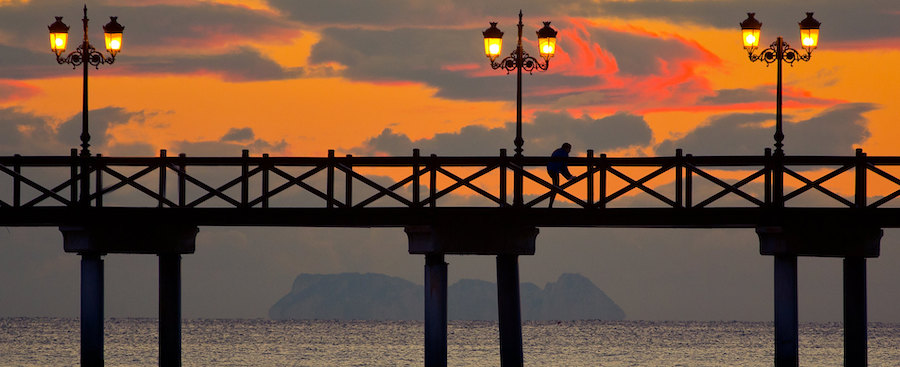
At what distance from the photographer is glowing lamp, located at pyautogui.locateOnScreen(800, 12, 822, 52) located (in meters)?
30.7

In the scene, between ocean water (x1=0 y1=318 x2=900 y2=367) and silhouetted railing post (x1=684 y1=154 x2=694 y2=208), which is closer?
silhouetted railing post (x1=684 y1=154 x2=694 y2=208)

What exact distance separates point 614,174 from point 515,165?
202 centimetres

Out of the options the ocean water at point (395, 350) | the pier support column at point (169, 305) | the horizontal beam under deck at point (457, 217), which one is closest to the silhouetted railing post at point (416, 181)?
the horizontal beam under deck at point (457, 217)

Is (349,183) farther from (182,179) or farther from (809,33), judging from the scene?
(809,33)

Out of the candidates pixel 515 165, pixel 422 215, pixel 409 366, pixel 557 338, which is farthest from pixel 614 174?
pixel 557 338

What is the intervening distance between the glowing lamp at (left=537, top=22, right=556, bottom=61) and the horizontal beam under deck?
3809 mm

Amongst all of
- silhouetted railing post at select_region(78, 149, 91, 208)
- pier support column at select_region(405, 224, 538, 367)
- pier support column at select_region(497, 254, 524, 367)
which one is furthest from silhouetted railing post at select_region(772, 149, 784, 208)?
silhouetted railing post at select_region(78, 149, 91, 208)

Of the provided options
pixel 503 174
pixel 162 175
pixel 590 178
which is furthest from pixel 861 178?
pixel 162 175

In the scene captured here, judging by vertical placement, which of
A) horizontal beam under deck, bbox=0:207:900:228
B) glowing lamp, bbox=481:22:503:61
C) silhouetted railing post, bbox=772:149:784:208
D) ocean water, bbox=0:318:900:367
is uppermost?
glowing lamp, bbox=481:22:503:61

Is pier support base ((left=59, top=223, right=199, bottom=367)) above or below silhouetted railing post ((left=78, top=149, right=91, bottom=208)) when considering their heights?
below

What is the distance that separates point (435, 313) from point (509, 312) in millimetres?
3469

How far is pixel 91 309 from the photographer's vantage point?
1208 inches

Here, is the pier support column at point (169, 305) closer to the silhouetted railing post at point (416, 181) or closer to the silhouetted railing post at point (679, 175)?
the silhouetted railing post at point (416, 181)

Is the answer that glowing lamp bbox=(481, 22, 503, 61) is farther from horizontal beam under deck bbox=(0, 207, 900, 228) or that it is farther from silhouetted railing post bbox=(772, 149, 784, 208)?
silhouetted railing post bbox=(772, 149, 784, 208)
